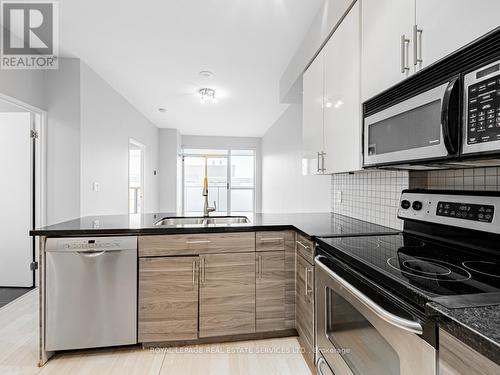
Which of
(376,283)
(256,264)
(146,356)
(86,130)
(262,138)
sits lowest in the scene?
(146,356)

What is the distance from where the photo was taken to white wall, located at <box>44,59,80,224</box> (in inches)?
109

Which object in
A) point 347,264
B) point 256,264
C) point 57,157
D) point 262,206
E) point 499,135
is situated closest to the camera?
point 499,135

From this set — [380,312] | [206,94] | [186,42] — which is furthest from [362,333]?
[206,94]

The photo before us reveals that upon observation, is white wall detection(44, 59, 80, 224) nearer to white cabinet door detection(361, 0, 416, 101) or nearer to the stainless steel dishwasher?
the stainless steel dishwasher

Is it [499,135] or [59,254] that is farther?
[59,254]

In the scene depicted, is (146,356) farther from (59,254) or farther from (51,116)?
(51,116)

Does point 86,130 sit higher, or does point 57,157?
point 86,130

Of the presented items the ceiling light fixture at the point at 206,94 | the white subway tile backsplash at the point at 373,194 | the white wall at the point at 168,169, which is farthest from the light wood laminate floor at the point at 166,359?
the white wall at the point at 168,169

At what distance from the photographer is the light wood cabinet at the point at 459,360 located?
0.52 metres

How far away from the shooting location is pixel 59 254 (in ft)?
5.58

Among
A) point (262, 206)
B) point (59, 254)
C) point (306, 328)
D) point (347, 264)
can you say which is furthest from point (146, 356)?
point (262, 206)

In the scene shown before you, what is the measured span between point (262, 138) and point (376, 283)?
6425 mm

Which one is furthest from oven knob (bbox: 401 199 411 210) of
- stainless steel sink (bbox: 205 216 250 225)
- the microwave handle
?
stainless steel sink (bbox: 205 216 250 225)

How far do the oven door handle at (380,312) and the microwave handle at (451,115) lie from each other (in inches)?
21.9
